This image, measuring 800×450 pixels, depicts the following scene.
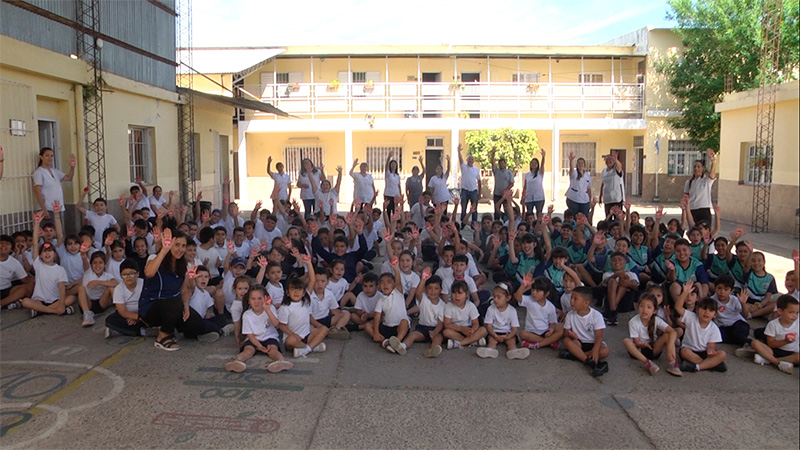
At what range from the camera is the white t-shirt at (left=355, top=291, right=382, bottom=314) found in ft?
21.6

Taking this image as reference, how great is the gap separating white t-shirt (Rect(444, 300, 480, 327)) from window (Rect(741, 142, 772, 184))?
1015 centimetres

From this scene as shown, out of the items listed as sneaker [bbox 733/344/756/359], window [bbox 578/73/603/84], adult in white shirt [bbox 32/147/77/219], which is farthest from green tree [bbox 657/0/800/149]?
adult in white shirt [bbox 32/147/77/219]

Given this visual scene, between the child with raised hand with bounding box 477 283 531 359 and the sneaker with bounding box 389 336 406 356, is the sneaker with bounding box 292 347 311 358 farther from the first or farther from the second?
the child with raised hand with bounding box 477 283 531 359

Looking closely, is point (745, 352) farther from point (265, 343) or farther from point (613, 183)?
→ point (613, 183)

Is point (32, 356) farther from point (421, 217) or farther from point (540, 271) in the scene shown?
point (421, 217)

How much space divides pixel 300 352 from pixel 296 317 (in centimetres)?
32

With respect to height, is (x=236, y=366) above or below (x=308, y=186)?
below

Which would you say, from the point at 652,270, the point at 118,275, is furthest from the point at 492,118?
the point at 118,275

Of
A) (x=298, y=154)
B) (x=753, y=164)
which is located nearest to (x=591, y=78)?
(x=753, y=164)

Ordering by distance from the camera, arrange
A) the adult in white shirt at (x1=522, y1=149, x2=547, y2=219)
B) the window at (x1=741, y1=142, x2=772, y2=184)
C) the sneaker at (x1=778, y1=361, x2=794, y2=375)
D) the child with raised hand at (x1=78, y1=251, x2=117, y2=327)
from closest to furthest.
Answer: the sneaker at (x1=778, y1=361, x2=794, y2=375)
the child with raised hand at (x1=78, y1=251, x2=117, y2=327)
the adult in white shirt at (x1=522, y1=149, x2=547, y2=219)
the window at (x1=741, y1=142, x2=772, y2=184)

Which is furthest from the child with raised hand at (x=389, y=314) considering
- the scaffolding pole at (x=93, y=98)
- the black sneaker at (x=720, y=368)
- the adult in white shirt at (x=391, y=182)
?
the scaffolding pole at (x=93, y=98)

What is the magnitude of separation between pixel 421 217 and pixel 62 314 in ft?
18.9

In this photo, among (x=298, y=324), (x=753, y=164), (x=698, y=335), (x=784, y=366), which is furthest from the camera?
(x=753, y=164)

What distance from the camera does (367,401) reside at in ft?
15.2
